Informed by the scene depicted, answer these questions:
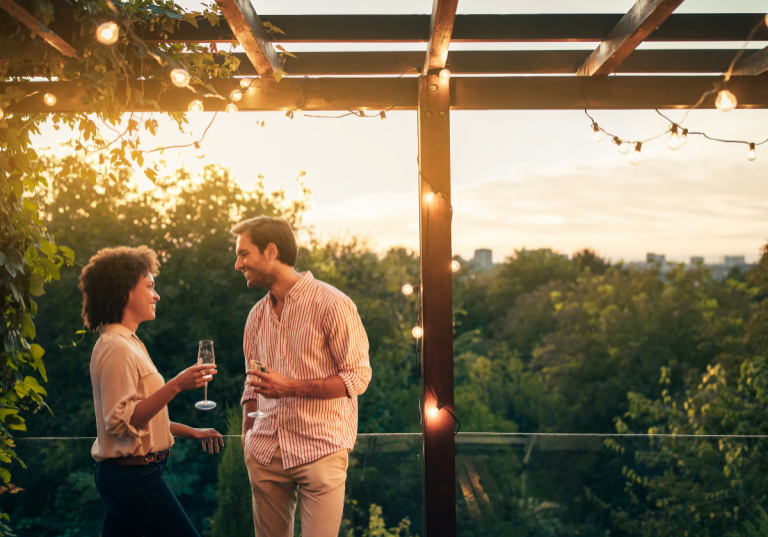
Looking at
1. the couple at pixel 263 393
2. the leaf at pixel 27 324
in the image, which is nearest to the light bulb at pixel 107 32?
the couple at pixel 263 393

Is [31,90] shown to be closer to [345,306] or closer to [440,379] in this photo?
[345,306]

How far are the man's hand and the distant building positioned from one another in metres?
17.0

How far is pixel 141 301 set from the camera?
184 centimetres

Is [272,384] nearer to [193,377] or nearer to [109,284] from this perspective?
[193,377]

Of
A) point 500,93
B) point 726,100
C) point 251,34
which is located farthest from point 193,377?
point 726,100

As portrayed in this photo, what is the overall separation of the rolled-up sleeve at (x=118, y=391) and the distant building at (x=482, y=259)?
676 inches

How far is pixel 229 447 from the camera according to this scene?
9.07 feet

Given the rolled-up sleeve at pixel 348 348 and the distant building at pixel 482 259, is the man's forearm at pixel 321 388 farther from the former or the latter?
the distant building at pixel 482 259

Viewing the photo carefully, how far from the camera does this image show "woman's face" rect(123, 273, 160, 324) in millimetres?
1827

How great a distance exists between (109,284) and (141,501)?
2.26 ft

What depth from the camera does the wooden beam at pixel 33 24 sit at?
1.68 m

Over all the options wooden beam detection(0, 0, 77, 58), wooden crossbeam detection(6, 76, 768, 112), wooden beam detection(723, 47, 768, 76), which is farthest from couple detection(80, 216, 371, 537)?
wooden beam detection(723, 47, 768, 76)

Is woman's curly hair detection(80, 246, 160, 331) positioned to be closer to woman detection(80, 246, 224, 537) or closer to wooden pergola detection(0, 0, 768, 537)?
woman detection(80, 246, 224, 537)

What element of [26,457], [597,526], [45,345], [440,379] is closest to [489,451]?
[597,526]
